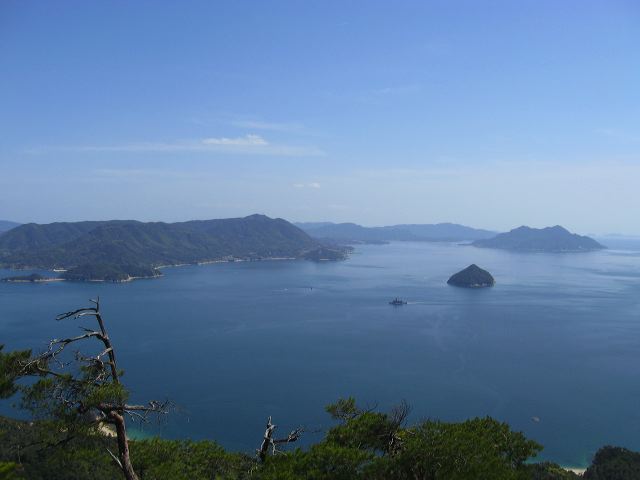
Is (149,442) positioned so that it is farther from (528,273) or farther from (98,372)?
(528,273)

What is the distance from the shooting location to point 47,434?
5.84m

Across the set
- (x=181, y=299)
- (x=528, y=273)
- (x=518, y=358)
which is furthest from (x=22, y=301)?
(x=528, y=273)

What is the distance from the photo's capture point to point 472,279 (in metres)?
87.4

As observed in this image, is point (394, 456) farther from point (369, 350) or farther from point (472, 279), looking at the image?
point (472, 279)

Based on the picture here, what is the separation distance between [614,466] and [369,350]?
24.7m

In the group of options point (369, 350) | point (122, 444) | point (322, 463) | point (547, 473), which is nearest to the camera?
point (122, 444)

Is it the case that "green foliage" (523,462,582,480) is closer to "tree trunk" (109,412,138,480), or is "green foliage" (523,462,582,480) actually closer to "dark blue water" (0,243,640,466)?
"dark blue water" (0,243,640,466)

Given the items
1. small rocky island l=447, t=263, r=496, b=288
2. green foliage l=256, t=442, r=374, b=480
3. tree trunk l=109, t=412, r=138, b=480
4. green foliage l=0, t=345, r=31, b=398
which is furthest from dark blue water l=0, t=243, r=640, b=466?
green foliage l=0, t=345, r=31, b=398

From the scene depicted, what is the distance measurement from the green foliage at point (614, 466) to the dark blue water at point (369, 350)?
2.97 meters

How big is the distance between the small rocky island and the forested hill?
206 feet

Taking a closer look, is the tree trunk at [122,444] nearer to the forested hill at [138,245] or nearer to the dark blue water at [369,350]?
the dark blue water at [369,350]

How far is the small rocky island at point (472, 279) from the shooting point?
86.6 meters

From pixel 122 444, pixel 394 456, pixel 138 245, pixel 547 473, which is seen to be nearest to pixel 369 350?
pixel 547 473

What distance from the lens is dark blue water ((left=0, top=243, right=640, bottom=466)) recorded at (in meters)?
29.4
